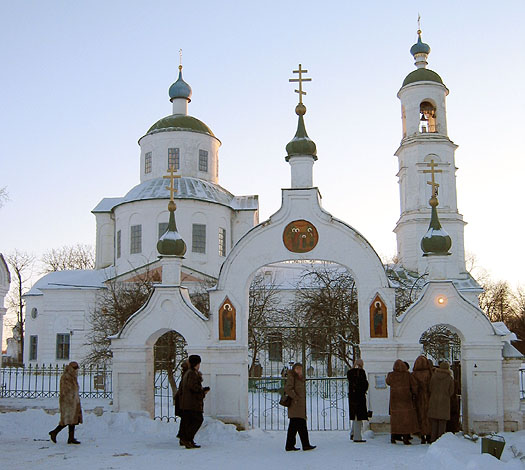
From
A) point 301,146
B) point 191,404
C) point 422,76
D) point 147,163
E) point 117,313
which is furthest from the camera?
point 147,163

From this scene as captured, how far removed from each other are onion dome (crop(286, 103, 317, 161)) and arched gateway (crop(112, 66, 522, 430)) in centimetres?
2

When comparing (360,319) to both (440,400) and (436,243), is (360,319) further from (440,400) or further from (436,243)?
(440,400)

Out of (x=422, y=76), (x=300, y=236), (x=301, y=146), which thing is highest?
(x=422, y=76)

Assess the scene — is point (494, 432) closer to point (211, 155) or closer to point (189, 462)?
point (189, 462)

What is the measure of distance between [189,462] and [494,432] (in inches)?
255

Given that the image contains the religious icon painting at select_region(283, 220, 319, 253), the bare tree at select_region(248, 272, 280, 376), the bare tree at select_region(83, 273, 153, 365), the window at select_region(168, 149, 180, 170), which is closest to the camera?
the religious icon painting at select_region(283, 220, 319, 253)

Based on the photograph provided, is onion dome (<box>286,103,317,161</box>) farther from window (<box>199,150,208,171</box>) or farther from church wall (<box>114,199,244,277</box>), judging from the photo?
window (<box>199,150,208,171</box>)

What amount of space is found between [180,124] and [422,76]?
13653 millimetres

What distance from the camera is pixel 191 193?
34.9m

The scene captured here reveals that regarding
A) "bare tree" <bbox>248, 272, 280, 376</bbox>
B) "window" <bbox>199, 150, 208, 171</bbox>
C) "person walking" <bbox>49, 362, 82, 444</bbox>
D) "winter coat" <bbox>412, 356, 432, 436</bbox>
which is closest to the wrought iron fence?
"winter coat" <bbox>412, 356, 432, 436</bbox>

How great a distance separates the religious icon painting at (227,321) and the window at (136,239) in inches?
847

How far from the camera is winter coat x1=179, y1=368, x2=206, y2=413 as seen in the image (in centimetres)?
1107

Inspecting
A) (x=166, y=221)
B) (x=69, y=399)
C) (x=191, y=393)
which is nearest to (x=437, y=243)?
(x=191, y=393)

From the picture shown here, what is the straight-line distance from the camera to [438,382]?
11141 millimetres
